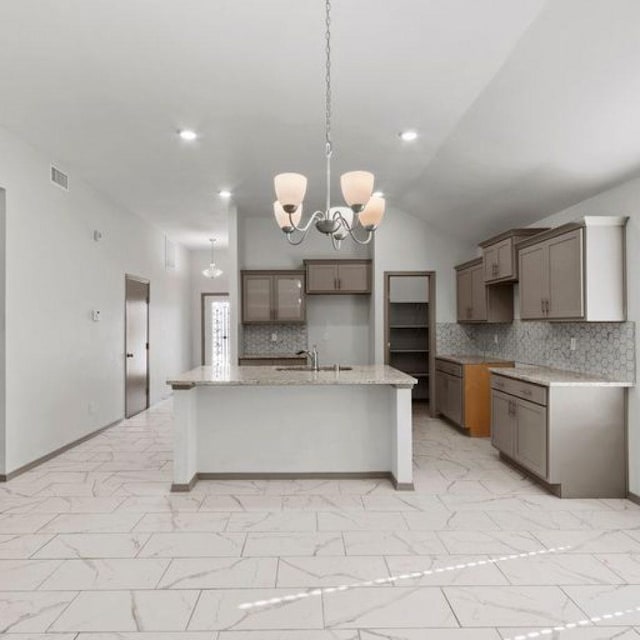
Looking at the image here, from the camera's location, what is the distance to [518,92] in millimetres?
3301

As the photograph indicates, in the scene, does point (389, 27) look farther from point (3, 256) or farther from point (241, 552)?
point (3, 256)

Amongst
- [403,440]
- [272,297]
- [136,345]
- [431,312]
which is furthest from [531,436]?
[136,345]

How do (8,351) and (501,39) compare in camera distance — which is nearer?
(501,39)

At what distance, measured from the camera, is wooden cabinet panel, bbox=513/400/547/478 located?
3738mm

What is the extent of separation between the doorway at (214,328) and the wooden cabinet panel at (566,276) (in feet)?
24.3

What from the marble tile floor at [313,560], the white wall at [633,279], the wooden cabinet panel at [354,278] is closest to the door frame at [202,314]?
the wooden cabinet panel at [354,278]

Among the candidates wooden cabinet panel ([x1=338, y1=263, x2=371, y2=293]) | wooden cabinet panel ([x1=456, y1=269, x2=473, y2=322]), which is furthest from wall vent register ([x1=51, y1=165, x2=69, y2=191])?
wooden cabinet panel ([x1=456, y1=269, x2=473, y2=322])

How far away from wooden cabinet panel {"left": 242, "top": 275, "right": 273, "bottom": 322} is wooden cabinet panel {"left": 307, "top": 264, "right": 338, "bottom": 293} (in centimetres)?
63

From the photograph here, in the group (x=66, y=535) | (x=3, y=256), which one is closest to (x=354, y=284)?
(x=3, y=256)

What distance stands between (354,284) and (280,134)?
3.06 meters

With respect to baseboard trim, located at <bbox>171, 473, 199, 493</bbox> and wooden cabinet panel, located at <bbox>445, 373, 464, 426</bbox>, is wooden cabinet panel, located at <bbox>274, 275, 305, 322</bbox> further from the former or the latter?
baseboard trim, located at <bbox>171, 473, 199, 493</bbox>

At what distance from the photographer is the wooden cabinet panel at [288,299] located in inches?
275

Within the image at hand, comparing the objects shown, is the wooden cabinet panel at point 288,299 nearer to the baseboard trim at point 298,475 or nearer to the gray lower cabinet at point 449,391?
the gray lower cabinet at point 449,391

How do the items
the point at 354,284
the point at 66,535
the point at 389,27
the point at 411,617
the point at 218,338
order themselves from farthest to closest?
1. the point at 218,338
2. the point at 354,284
3. the point at 66,535
4. the point at 389,27
5. the point at 411,617
